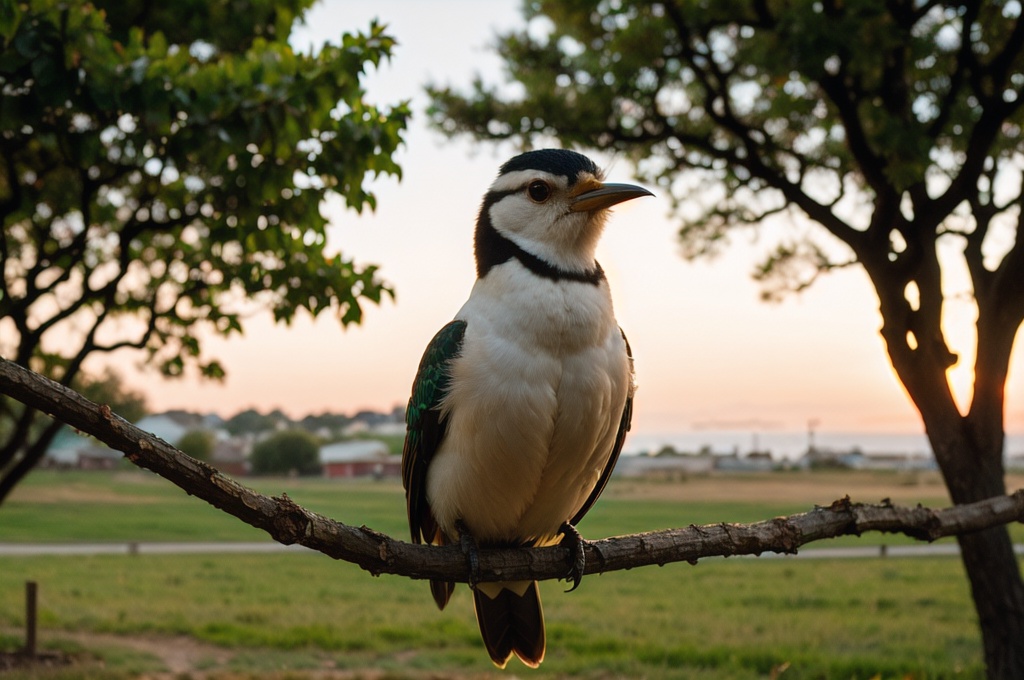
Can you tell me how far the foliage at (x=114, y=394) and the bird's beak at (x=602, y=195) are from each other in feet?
33.1

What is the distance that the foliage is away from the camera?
11.9m

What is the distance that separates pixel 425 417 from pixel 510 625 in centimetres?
90

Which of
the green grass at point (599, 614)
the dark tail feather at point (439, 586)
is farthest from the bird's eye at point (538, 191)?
the green grass at point (599, 614)

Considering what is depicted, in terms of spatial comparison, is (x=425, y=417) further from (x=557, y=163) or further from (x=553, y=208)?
(x=557, y=163)

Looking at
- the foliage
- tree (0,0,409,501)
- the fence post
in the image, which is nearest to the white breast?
tree (0,0,409,501)

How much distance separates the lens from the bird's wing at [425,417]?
2.52m

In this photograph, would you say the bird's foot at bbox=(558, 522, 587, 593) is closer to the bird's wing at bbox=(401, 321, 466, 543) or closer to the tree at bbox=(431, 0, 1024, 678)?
the bird's wing at bbox=(401, 321, 466, 543)

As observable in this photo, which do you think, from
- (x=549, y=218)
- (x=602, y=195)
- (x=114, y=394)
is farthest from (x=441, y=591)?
(x=114, y=394)

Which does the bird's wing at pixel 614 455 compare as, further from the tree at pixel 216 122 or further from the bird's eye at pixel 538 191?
the tree at pixel 216 122

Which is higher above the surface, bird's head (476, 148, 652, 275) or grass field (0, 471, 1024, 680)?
bird's head (476, 148, 652, 275)

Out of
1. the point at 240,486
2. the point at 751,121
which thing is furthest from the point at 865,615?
Answer: the point at 240,486

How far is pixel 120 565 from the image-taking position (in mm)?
11914

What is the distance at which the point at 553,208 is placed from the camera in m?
2.51

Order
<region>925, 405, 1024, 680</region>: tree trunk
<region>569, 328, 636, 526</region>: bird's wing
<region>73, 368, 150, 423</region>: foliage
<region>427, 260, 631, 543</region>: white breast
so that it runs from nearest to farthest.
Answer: <region>427, 260, 631, 543</region>: white breast, <region>569, 328, 636, 526</region>: bird's wing, <region>925, 405, 1024, 680</region>: tree trunk, <region>73, 368, 150, 423</region>: foliage
